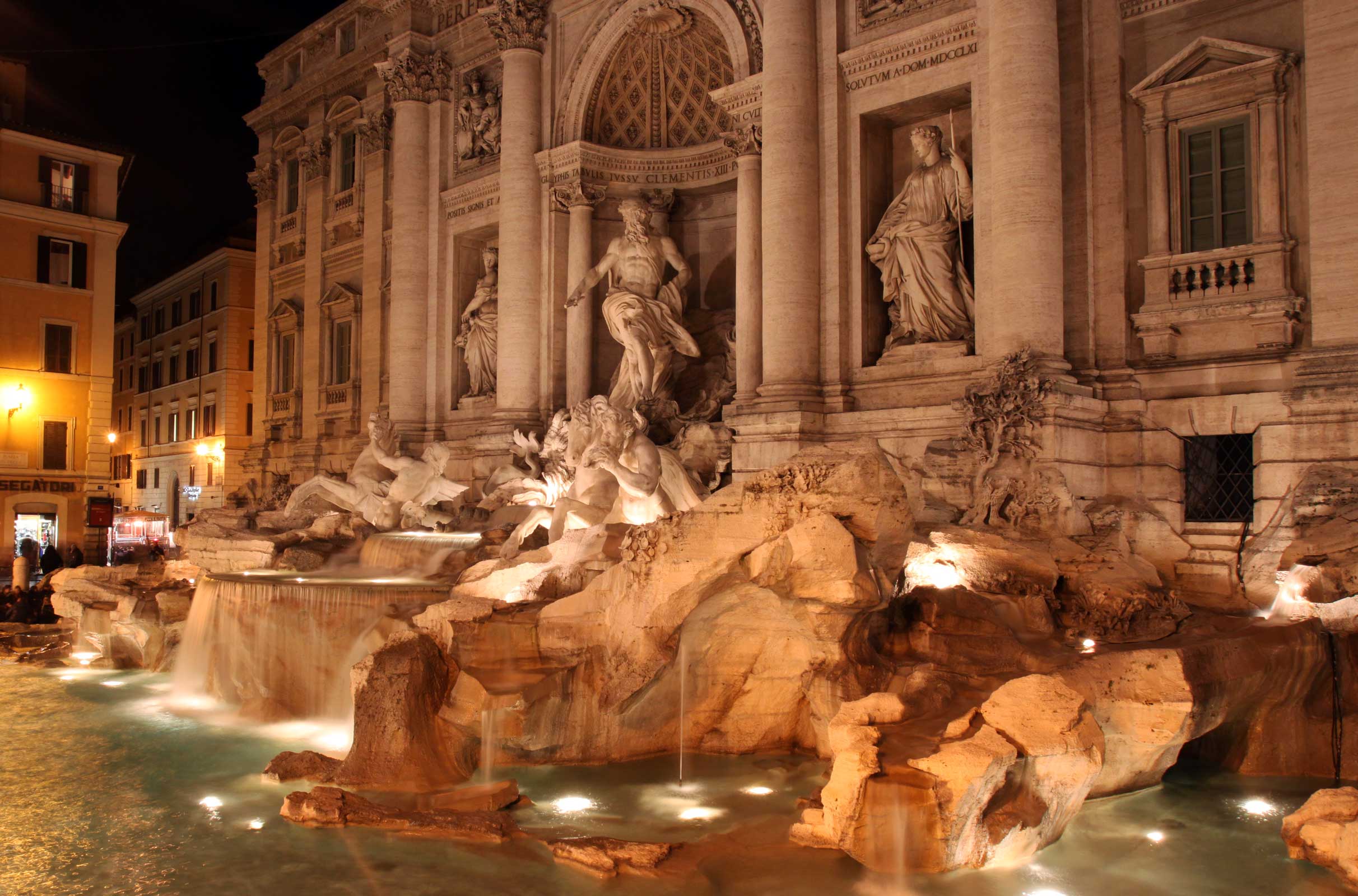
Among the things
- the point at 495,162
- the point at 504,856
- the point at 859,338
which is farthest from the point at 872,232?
the point at 504,856

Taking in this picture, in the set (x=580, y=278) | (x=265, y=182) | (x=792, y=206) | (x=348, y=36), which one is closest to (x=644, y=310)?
(x=580, y=278)

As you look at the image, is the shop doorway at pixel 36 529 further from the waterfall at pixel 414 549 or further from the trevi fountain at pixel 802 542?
the waterfall at pixel 414 549

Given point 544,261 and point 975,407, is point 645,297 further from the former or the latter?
point 975,407

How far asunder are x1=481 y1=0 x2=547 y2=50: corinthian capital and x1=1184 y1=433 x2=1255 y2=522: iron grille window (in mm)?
11973

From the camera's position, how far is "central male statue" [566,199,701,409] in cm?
1530

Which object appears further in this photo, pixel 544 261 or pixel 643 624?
pixel 544 261

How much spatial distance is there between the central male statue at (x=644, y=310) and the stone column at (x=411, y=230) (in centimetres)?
497

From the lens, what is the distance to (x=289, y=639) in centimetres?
1028

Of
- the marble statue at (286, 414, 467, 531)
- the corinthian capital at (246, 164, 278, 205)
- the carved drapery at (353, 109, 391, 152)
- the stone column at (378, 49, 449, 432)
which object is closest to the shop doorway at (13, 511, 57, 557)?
the corinthian capital at (246, 164, 278, 205)

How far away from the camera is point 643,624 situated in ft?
26.3

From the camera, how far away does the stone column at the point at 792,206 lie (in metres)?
13.1

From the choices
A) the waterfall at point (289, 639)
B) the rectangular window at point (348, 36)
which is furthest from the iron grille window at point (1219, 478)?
the rectangular window at point (348, 36)

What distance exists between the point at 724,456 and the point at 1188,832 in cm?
809

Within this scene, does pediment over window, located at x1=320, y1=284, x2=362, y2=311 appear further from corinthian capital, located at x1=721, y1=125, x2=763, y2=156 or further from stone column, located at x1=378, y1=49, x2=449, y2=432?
corinthian capital, located at x1=721, y1=125, x2=763, y2=156
